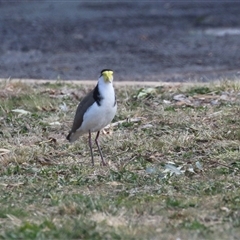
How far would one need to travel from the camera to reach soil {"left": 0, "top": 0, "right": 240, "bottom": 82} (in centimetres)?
1324

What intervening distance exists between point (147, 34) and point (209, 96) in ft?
22.3

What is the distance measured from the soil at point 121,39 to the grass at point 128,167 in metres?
2.38

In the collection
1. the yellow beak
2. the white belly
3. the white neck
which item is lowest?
the white belly

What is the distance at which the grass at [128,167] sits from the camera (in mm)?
5723

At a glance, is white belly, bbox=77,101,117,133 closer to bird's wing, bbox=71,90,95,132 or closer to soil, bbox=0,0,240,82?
bird's wing, bbox=71,90,95,132

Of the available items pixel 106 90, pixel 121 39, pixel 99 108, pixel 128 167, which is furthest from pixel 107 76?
pixel 121 39

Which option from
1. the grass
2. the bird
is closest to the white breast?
the bird

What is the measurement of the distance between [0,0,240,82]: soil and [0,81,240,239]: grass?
2.38 meters

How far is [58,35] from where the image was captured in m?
17.1

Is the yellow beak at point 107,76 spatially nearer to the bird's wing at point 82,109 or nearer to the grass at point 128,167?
the bird's wing at point 82,109

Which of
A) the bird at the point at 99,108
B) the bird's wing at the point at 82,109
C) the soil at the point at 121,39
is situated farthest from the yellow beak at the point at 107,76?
the soil at the point at 121,39

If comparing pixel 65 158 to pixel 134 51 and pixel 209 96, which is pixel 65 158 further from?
pixel 134 51

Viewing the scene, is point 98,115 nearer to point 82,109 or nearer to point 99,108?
point 99,108

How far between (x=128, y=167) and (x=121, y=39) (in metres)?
9.11
